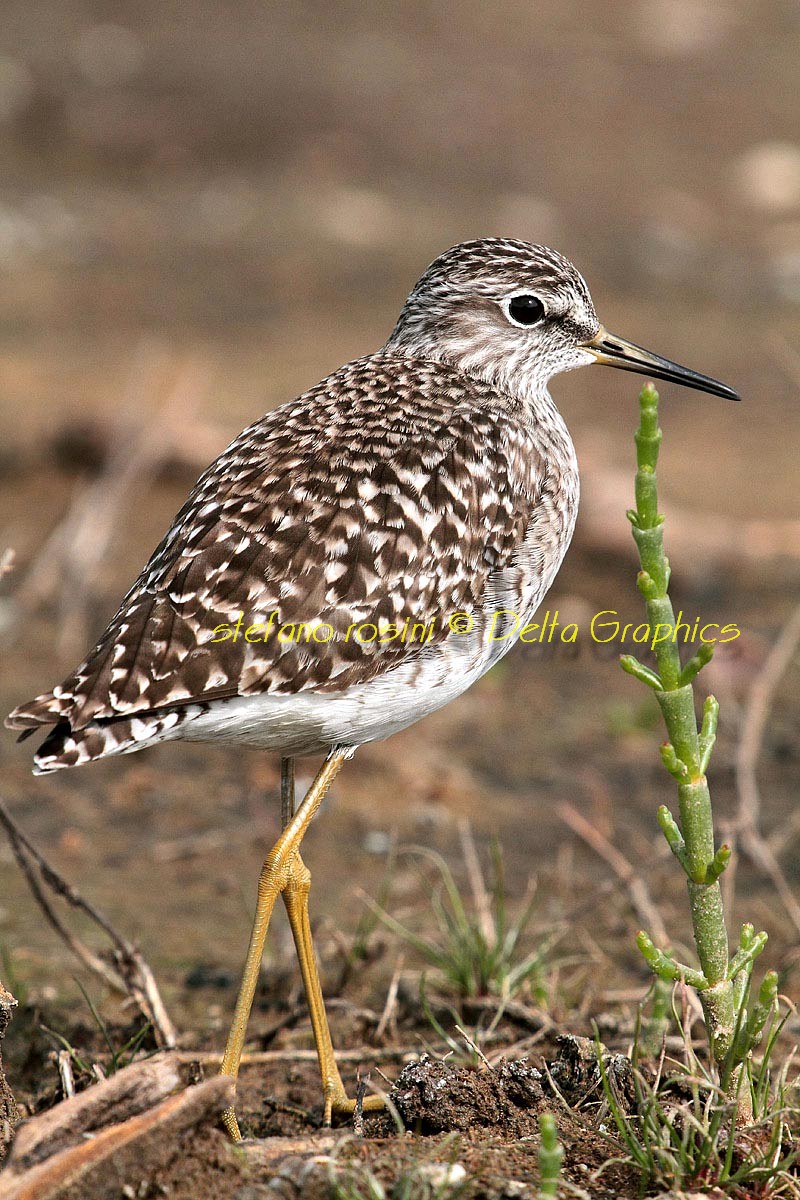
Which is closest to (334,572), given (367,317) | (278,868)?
(278,868)

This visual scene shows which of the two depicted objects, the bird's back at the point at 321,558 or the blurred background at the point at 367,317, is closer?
the bird's back at the point at 321,558

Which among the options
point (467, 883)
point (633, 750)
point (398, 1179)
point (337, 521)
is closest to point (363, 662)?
point (337, 521)

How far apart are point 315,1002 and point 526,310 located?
2.67 metres

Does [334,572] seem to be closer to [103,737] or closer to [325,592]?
[325,592]

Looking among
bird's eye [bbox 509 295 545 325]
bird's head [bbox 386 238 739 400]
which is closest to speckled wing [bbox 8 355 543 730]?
bird's head [bbox 386 238 739 400]

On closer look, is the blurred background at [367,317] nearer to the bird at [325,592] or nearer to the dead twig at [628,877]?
the dead twig at [628,877]

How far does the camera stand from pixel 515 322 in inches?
209

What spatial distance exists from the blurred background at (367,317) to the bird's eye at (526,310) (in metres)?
2.11

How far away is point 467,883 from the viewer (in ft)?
21.1

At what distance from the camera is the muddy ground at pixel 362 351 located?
5.36 meters

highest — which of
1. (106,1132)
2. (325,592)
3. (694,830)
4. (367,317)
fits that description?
(367,317)

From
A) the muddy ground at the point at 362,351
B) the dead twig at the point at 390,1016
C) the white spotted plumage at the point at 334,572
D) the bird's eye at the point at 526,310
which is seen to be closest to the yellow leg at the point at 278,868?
the white spotted plumage at the point at 334,572

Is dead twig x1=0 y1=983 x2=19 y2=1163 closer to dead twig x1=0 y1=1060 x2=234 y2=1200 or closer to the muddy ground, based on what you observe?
dead twig x1=0 y1=1060 x2=234 y2=1200

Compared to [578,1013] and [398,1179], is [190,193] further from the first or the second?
[398,1179]
